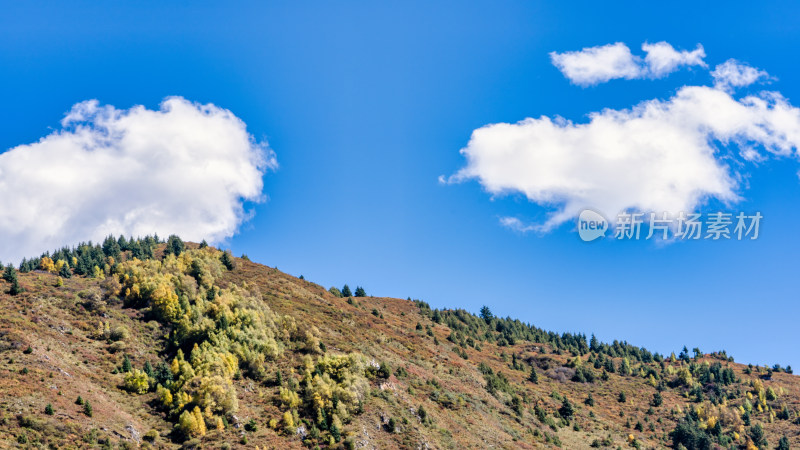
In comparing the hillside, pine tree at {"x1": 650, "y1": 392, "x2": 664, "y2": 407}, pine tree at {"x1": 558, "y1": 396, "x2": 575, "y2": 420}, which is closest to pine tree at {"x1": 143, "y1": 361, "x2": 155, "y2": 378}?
the hillside

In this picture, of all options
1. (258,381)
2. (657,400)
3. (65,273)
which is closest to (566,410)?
(657,400)

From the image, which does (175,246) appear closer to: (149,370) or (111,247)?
(111,247)

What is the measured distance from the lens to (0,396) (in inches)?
2251

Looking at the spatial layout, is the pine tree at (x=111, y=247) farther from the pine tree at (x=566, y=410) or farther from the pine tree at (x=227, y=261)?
the pine tree at (x=566, y=410)

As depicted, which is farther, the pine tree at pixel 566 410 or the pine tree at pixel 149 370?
the pine tree at pixel 566 410

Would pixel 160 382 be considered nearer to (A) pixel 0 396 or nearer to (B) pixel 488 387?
(A) pixel 0 396

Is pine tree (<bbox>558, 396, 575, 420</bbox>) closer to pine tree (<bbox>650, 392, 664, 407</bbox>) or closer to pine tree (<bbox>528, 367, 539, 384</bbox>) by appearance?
pine tree (<bbox>528, 367, 539, 384</bbox>)

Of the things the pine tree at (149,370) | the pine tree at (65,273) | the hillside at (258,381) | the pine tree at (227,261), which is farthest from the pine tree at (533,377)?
the pine tree at (65,273)

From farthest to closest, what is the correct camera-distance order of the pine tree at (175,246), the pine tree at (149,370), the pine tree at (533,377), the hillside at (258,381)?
1. the pine tree at (533,377)
2. the pine tree at (175,246)
3. the pine tree at (149,370)
4. the hillside at (258,381)

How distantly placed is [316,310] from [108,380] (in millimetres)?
50633

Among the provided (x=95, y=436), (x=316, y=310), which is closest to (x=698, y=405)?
(x=316, y=310)

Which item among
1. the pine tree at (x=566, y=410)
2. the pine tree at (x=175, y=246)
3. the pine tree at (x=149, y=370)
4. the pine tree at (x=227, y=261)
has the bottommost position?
the pine tree at (x=149, y=370)

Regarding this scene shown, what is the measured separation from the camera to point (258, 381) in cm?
8131

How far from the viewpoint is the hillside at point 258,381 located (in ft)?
216
